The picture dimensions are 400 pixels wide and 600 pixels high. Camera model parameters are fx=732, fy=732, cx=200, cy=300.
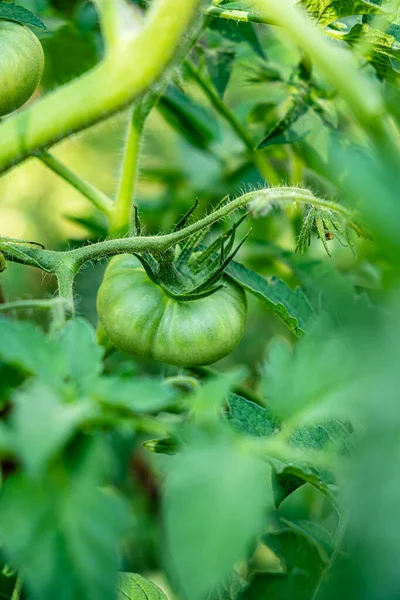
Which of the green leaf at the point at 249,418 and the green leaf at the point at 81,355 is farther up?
the green leaf at the point at 81,355

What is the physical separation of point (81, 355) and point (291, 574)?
17.9 inches

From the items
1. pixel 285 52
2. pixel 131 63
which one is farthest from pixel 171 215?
pixel 131 63

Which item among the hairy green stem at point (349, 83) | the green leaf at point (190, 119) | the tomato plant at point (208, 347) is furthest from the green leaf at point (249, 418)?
the green leaf at point (190, 119)

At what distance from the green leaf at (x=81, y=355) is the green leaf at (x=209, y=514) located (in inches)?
3.5

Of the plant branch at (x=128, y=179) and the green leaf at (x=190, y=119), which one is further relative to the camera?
the green leaf at (x=190, y=119)

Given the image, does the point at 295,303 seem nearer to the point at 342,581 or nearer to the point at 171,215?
the point at 342,581

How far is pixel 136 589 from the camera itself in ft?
2.47

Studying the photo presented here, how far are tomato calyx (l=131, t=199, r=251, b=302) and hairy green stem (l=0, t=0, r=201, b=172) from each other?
0.54 ft

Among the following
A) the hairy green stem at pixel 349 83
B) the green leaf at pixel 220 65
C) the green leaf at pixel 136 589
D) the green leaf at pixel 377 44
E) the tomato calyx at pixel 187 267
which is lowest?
the green leaf at pixel 136 589

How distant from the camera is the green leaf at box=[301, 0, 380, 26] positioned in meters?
0.77

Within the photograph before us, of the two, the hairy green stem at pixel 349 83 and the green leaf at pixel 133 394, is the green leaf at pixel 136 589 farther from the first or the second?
the hairy green stem at pixel 349 83

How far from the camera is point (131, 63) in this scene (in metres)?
0.58

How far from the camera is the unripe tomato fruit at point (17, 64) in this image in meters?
0.70

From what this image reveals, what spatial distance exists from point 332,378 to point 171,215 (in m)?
1.04
